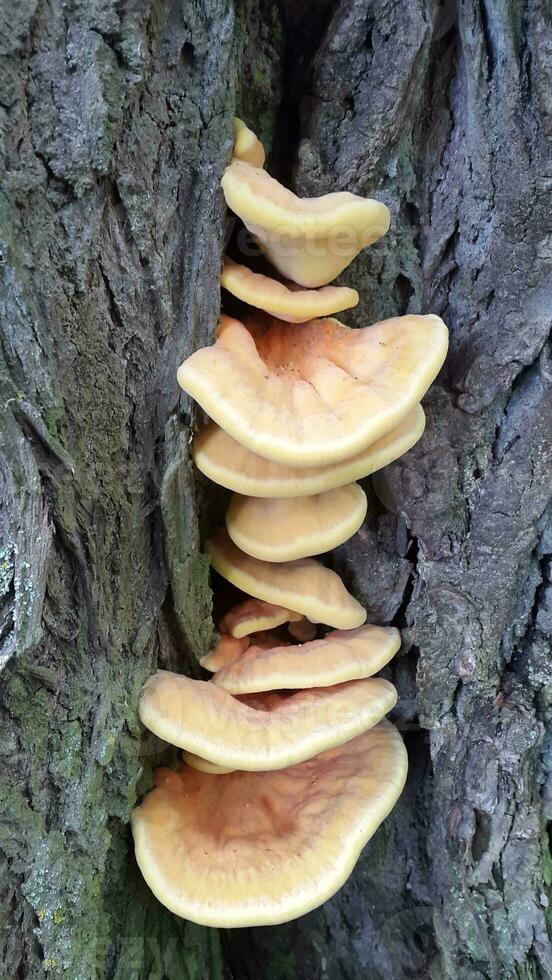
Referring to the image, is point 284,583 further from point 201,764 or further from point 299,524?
point 201,764

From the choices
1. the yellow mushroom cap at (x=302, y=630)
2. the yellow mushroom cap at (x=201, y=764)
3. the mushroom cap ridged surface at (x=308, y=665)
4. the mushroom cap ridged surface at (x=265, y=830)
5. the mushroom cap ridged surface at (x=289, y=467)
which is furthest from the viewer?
the yellow mushroom cap at (x=302, y=630)

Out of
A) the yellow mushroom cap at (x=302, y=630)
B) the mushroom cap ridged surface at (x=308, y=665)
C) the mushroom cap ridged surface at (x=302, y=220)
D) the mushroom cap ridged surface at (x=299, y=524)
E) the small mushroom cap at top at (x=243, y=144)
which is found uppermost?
the small mushroom cap at top at (x=243, y=144)

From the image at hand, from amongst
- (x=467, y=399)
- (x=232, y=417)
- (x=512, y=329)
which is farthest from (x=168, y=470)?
(x=512, y=329)

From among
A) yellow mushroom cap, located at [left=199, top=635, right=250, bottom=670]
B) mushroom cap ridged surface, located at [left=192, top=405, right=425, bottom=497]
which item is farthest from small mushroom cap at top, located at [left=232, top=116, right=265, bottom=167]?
yellow mushroom cap, located at [left=199, top=635, right=250, bottom=670]

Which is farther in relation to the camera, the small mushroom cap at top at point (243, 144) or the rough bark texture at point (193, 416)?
the small mushroom cap at top at point (243, 144)

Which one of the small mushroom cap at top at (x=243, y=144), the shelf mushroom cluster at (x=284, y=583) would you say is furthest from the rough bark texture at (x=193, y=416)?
the shelf mushroom cluster at (x=284, y=583)

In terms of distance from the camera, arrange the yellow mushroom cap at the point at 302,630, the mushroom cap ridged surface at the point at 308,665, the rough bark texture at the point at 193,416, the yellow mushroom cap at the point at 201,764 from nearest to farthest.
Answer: the rough bark texture at the point at 193,416 < the mushroom cap ridged surface at the point at 308,665 < the yellow mushroom cap at the point at 201,764 < the yellow mushroom cap at the point at 302,630

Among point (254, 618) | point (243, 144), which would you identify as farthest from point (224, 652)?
point (243, 144)

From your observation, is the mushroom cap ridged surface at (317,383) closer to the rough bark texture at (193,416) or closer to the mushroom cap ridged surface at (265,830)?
the rough bark texture at (193,416)
